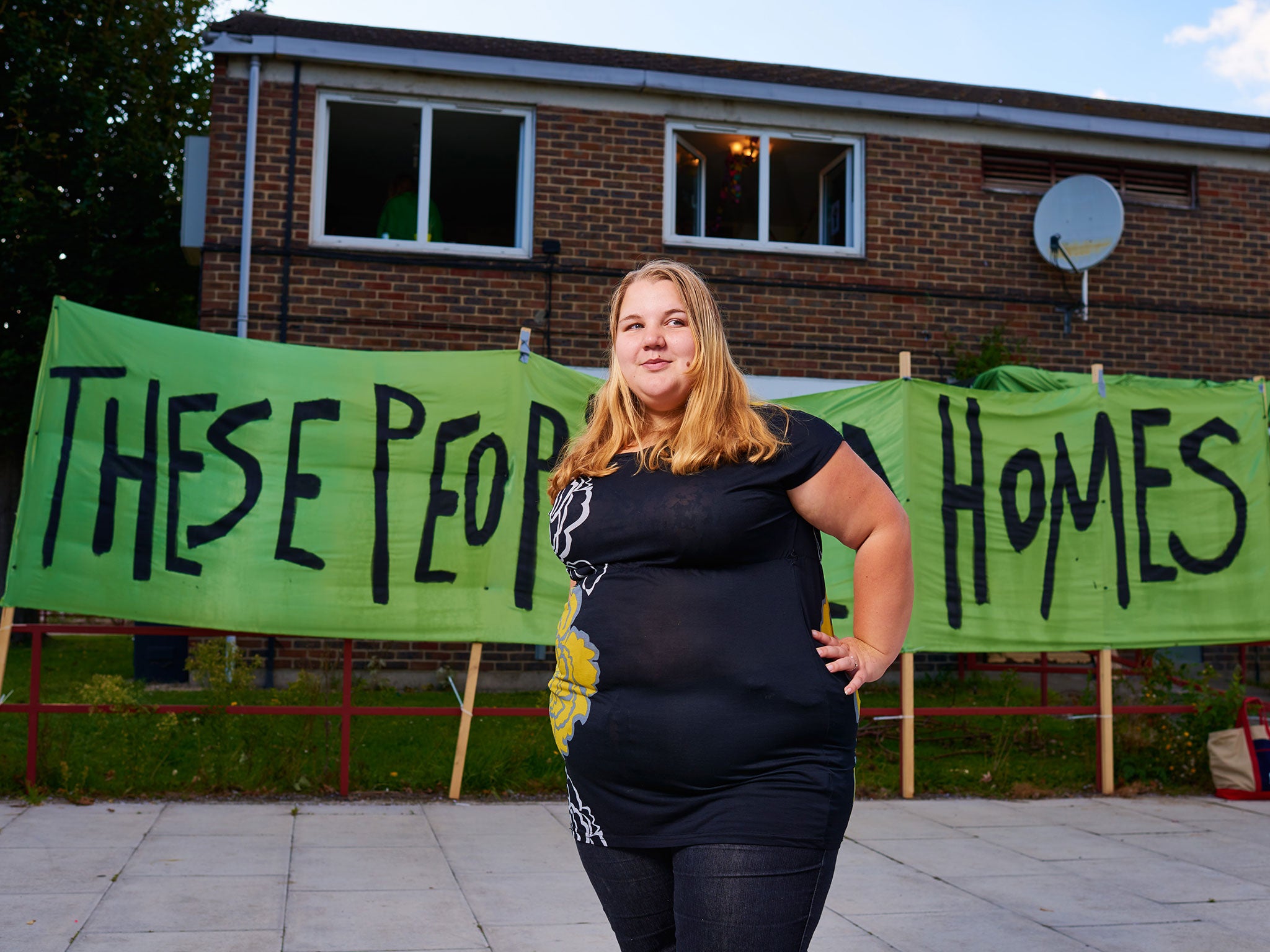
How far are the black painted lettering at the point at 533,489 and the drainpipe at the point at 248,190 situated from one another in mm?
4589

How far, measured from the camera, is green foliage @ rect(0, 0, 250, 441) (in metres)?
15.6

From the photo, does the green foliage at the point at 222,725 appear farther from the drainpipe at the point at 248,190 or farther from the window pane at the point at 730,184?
the window pane at the point at 730,184

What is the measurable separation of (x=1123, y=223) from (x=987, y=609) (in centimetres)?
666

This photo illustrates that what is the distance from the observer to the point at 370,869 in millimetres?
5195

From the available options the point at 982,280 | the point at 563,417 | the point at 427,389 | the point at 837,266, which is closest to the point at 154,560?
the point at 427,389

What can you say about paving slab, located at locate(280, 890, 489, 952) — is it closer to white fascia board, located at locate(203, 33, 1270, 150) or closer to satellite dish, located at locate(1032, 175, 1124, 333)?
white fascia board, located at locate(203, 33, 1270, 150)

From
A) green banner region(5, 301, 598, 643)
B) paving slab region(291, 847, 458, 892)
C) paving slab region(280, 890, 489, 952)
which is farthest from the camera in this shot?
green banner region(5, 301, 598, 643)

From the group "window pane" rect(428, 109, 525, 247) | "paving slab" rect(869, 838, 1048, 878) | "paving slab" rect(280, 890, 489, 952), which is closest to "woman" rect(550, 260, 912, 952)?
"paving slab" rect(280, 890, 489, 952)

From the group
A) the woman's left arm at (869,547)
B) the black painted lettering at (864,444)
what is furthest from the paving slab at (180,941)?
the black painted lettering at (864,444)

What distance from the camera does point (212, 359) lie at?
657 centimetres

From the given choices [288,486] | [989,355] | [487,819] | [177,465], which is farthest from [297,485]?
[989,355]

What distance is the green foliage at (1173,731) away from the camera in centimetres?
752

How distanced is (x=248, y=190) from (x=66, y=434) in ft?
15.6

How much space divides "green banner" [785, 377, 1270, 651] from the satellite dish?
3.95 m
